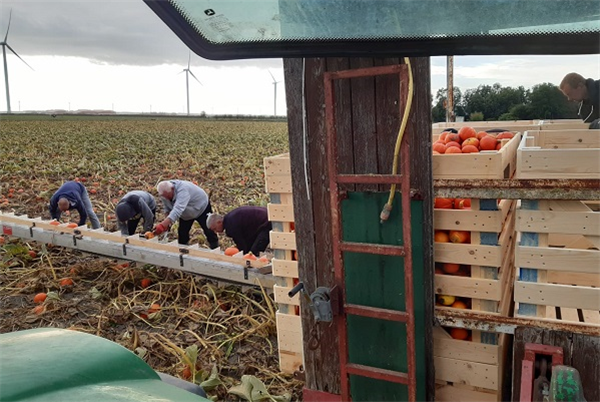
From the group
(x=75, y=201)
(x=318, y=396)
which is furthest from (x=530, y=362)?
(x=75, y=201)

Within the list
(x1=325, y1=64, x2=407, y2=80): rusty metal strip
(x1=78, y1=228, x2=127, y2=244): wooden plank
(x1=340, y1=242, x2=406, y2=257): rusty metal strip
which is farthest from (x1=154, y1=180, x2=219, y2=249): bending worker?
(x1=325, y1=64, x2=407, y2=80): rusty metal strip

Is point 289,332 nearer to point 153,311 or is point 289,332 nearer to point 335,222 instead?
point 335,222

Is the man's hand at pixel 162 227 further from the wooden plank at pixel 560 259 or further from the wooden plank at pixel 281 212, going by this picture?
the wooden plank at pixel 560 259

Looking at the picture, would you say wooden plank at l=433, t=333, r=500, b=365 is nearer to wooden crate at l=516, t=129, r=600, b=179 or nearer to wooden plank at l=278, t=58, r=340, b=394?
wooden plank at l=278, t=58, r=340, b=394

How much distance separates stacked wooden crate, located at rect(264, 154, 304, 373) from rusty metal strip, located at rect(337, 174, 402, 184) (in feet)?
2.47

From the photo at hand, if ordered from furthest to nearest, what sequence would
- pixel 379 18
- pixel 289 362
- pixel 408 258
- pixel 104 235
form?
pixel 104 235 → pixel 289 362 → pixel 408 258 → pixel 379 18

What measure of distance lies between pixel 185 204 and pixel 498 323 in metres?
5.52

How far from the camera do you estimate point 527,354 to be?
3.36 m

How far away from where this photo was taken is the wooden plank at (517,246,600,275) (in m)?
3.30

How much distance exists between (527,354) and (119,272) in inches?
218

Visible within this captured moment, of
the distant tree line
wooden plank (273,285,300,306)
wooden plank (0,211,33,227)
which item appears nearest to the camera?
wooden plank (273,285,300,306)

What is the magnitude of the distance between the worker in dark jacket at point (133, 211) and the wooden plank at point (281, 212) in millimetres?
4888

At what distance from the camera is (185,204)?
26.1 feet

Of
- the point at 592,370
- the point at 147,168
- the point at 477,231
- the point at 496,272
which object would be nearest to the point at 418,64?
the point at 477,231
